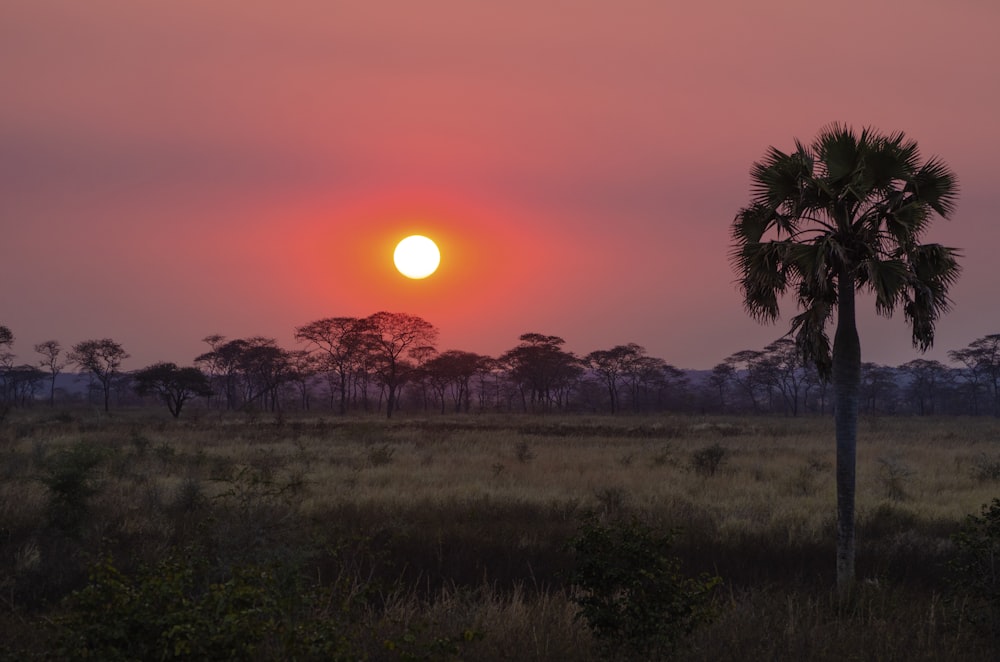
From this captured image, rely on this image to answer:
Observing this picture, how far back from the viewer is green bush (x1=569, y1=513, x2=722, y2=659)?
6.50 metres

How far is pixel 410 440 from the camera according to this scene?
121ft

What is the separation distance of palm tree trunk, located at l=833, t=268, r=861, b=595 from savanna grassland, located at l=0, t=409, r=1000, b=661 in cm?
141

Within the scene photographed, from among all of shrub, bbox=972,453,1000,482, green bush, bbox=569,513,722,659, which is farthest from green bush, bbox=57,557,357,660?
shrub, bbox=972,453,1000,482

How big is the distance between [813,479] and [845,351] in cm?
1346

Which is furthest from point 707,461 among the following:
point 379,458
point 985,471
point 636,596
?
point 636,596

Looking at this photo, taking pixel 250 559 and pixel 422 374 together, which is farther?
pixel 422 374

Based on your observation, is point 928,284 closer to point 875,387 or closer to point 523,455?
point 523,455

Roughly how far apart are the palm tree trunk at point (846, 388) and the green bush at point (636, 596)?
17.0 feet

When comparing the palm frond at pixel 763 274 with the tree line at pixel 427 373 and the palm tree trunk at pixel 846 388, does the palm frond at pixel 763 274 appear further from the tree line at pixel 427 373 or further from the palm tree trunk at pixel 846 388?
the tree line at pixel 427 373

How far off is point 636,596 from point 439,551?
670 centimetres

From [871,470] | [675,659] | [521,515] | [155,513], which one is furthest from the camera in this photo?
[871,470]

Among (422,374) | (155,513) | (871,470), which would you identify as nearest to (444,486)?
(155,513)

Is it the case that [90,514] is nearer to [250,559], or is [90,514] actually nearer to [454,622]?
[250,559]

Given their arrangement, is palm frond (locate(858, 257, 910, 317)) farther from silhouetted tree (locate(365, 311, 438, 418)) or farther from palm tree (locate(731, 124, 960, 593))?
silhouetted tree (locate(365, 311, 438, 418))
